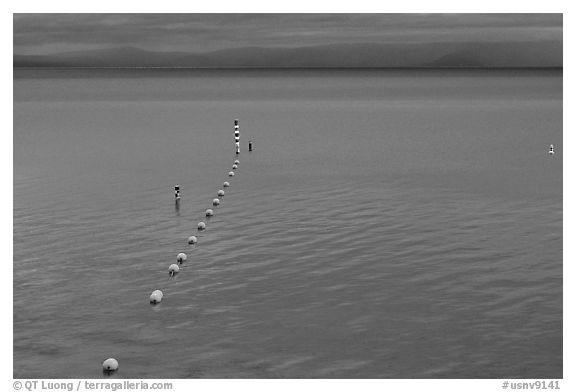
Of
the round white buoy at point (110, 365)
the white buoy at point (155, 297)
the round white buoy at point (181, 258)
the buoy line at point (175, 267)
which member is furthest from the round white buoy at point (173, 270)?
the round white buoy at point (110, 365)

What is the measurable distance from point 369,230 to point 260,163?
2398 cm

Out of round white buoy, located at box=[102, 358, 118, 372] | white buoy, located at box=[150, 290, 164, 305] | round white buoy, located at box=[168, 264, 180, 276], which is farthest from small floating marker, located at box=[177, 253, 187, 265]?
round white buoy, located at box=[102, 358, 118, 372]

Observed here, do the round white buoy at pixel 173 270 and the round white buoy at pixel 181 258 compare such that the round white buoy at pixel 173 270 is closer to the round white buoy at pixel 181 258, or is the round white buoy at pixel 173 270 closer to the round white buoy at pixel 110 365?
the round white buoy at pixel 181 258

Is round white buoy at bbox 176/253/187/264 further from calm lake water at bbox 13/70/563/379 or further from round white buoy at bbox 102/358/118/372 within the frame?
round white buoy at bbox 102/358/118/372

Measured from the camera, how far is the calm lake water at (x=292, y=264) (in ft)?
78.2

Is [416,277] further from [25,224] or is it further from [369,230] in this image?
[25,224]

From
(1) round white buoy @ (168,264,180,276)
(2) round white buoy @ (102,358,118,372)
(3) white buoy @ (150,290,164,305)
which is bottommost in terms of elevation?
(2) round white buoy @ (102,358,118,372)

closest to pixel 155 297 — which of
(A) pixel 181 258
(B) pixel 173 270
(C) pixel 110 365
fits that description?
(B) pixel 173 270

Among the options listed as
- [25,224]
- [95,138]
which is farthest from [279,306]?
[95,138]

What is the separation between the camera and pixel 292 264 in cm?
3234

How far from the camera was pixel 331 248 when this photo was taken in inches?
1352

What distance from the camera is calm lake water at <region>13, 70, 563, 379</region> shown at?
23.8 m

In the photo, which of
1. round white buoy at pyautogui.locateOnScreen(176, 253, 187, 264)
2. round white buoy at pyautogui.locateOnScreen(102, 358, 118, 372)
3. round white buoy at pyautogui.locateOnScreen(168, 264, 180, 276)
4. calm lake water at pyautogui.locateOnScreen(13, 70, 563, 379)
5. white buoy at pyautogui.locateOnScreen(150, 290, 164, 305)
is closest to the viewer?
round white buoy at pyautogui.locateOnScreen(102, 358, 118, 372)

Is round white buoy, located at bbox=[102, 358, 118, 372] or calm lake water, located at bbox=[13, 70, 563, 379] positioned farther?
calm lake water, located at bbox=[13, 70, 563, 379]
